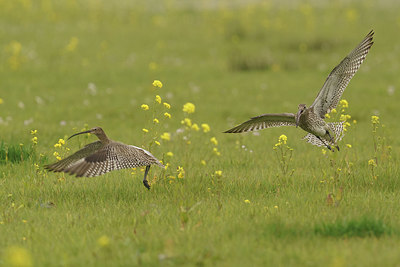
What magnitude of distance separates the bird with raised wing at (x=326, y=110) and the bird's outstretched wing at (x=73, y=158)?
200cm

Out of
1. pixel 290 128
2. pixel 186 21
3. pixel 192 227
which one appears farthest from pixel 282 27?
pixel 192 227

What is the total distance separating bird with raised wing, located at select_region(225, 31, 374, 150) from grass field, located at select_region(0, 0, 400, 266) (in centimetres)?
46

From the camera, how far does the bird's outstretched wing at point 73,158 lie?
649cm

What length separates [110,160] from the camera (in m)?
6.37

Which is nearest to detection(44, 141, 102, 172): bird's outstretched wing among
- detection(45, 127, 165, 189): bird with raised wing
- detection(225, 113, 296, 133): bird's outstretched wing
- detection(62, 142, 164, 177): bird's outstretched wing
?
detection(45, 127, 165, 189): bird with raised wing

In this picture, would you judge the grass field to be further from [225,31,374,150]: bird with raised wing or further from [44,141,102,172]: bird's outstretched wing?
[225,31,374,150]: bird with raised wing

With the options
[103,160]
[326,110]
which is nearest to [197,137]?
[326,110]

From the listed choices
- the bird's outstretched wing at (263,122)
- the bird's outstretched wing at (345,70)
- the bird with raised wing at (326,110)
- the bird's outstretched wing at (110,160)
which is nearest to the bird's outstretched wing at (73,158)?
the bird's outstretched wing at (110,160)

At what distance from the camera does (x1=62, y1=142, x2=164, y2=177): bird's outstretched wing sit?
6.07 metres

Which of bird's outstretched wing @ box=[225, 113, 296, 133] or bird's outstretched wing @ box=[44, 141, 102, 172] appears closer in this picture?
bird's outstretched wing @ box=[44, 141, 102, 172]

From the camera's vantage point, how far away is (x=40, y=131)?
1051 centimetres

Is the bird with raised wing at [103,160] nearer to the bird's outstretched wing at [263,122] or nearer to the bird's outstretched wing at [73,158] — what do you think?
the bird's outstretched wing at [73,158]

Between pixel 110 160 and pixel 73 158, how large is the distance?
526 mm

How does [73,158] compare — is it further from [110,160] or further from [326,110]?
[326,110]
